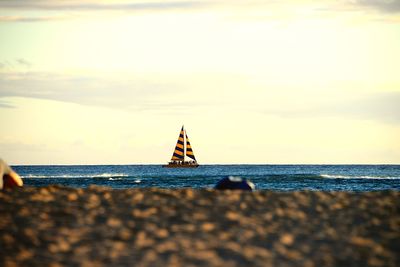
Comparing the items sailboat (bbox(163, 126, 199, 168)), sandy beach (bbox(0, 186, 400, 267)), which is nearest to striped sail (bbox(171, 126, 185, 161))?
sailboat (bbox(163, 126, 199, 168))

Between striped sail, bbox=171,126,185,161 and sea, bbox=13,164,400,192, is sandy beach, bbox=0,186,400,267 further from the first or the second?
striped sail, bbox=171,126,185,161

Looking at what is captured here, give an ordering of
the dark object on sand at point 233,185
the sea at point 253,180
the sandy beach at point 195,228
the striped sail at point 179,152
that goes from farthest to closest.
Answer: the striped sail at point 179,152, the sea at point 253,180, the dark object on sand at point 233,185, the sandy beach at point 195,228

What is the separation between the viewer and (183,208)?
61.6ft

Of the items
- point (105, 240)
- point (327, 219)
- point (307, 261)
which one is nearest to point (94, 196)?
point (105, 240)

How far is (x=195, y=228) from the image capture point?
1694cm

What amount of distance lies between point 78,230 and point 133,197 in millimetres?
3540

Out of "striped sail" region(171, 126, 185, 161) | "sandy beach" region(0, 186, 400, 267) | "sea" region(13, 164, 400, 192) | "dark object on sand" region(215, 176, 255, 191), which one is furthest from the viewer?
"striped sail" region(171, 126, 185, 161)

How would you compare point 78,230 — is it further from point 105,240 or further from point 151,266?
point 151,266

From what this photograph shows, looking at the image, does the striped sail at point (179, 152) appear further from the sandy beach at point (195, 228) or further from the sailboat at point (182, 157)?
the sandy beach at point (195, 228)

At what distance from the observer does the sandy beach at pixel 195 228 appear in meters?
15.0

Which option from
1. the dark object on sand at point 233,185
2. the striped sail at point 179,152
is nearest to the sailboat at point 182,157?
the striped sail at point 179,152

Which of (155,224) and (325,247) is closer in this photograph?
(325,247)

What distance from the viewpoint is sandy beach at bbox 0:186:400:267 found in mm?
14961

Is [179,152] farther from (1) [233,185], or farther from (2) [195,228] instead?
(2) [195,228]
